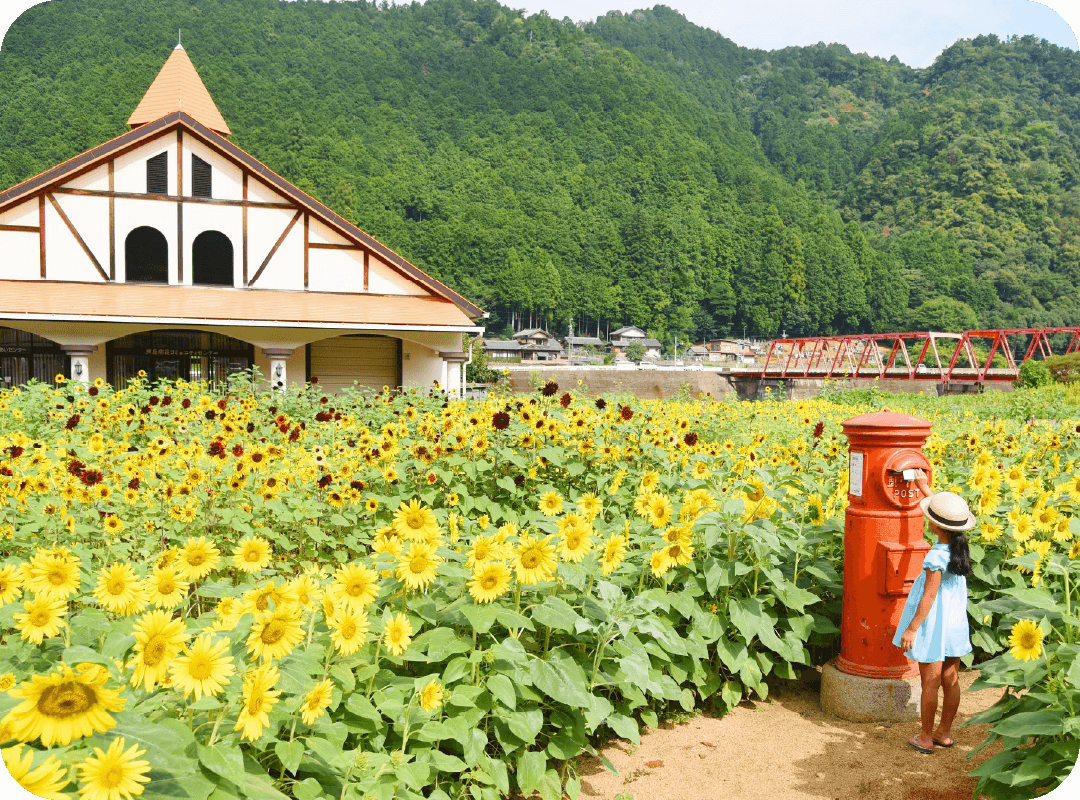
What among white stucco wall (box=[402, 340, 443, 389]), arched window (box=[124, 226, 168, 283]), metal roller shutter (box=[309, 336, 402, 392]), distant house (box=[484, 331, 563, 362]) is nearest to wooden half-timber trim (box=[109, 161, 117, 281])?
arched window (box=[124, 226, 168, 283])

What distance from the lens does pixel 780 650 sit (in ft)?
10.6

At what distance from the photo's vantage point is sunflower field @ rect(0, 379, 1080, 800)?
1.57 metres

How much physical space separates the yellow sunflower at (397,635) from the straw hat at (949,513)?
2.19 m

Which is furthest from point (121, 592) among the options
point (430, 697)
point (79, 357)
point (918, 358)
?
point (918, 358)

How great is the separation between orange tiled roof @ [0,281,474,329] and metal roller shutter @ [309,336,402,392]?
4.68ft

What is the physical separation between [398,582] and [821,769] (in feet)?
5.93

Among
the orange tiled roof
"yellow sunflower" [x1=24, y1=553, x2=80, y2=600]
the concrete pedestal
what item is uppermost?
the orange tiled roof

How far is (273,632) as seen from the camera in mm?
1673

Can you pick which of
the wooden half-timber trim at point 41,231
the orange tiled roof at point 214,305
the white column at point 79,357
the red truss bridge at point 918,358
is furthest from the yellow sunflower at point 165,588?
the red truss bridge at point 918,358

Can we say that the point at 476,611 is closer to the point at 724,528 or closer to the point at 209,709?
the point at 209,709

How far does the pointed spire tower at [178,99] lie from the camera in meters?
18.0

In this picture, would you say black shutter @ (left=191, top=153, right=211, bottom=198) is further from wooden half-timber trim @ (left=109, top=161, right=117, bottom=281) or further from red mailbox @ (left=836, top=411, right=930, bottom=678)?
red mailbox @ (left=836, top=411, right=930, bottom=678)

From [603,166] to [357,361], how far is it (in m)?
66.2

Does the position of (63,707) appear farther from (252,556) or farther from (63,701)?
(252,556)
